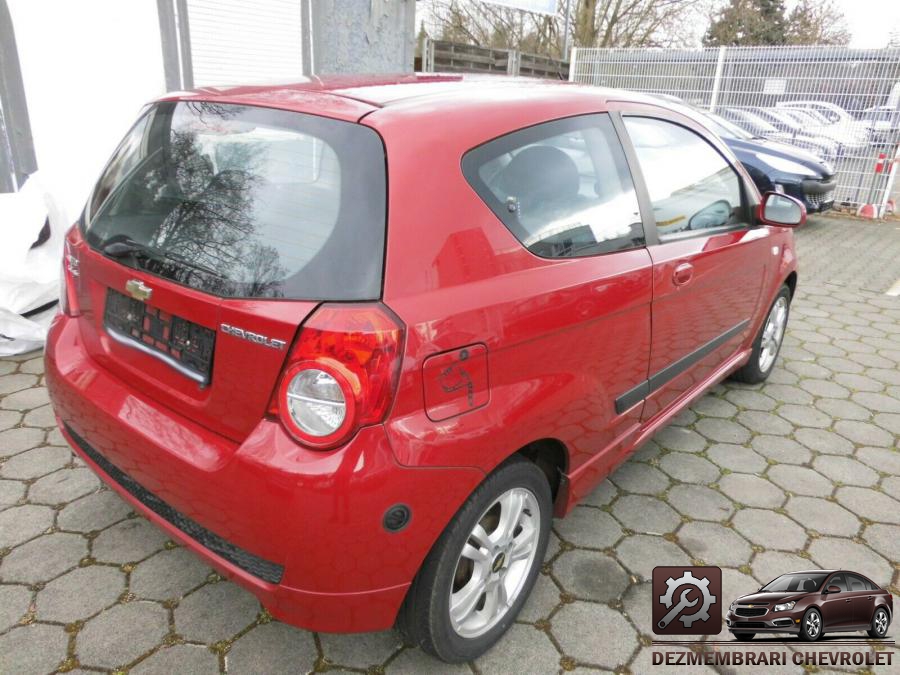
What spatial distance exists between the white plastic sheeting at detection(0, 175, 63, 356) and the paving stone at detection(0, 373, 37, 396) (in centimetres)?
35

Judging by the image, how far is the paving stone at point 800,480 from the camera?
9.67 feet

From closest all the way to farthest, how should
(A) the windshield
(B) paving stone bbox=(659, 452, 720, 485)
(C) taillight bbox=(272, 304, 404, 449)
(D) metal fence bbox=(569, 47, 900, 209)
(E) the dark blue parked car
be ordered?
1. (C) taillight bbox=(272, 304, 404, 449)
2. (A) the windshield
3. (B) paving stone bbox=(659, 452, 720, 485)
4. (E) the dark blue parked car
5. (D) metal fence bbox=(569, 47, 900, 209)

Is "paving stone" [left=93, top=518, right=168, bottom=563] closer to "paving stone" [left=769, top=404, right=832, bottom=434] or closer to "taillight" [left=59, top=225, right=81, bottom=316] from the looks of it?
"taillight" [left=59, top=225, right=81, bottom=316]

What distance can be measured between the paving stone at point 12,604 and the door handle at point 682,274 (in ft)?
8.14

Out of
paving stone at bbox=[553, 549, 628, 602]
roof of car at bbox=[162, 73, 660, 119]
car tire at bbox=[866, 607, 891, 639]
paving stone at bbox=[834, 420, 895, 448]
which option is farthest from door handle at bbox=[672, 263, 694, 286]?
paving stone at bbox=[834, 420, 895, 448]

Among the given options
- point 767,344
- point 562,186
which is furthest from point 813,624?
point 767,344

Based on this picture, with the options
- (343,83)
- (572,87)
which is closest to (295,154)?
(343,83)

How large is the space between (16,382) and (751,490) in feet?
12.6

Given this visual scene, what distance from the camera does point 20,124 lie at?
4.82 meters

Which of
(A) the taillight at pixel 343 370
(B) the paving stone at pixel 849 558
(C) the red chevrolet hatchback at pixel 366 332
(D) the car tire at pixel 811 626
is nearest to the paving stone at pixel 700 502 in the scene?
(B) the paving stone at pixel 849 558

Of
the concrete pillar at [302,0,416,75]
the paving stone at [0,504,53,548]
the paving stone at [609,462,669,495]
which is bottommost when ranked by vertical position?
the paving stone at [609,462,669,495]

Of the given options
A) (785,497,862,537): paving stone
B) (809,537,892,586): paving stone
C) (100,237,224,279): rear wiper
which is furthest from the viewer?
(785,497,862,537): paving stone

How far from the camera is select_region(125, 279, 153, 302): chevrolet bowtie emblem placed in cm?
175

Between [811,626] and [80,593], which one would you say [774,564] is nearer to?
[811,626]
